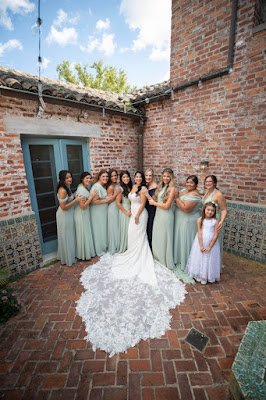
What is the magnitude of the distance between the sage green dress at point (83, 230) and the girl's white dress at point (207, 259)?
2.56m

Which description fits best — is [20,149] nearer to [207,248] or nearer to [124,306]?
[124,306]

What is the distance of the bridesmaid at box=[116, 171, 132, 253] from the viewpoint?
14.7ft

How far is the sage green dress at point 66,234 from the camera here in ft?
14.4

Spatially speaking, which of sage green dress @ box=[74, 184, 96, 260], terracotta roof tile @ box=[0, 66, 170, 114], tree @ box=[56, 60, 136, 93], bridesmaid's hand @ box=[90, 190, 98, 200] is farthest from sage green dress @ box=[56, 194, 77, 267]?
tree @ box=[56, 60, 136, 93]

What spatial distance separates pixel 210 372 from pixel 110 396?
1.22 metres

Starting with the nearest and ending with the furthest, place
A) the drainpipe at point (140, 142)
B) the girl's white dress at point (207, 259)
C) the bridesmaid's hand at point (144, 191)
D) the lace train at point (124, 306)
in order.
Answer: the lace train at point (124, 306), the girl's white dress at point (207, 259), the bridesmaid's hand at point (144, 191), the drainpipe at point (140, 142)

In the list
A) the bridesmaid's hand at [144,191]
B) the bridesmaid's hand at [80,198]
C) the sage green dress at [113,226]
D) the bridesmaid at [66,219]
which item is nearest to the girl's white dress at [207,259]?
the bridesmaid's hand at [144,191]

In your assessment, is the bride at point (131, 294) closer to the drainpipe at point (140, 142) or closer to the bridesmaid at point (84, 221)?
the bridesmaid at point (84, 221)

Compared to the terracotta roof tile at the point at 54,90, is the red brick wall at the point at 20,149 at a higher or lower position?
lower

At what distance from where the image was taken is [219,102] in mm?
4664

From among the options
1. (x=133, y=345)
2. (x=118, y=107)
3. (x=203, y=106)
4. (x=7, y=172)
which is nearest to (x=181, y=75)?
(x=203, y=106)

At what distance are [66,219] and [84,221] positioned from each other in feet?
1.44

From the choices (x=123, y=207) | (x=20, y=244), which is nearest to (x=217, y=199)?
(x=123, y=207)

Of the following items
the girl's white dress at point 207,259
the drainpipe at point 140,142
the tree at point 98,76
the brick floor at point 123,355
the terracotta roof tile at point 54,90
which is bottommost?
the brick floor at point 123,355
